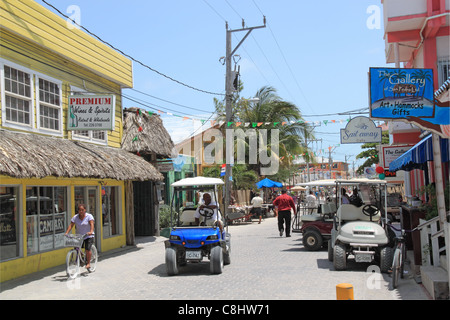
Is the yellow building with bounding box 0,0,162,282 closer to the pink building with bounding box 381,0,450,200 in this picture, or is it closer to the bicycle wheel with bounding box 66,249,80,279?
the bicycle wheel with bounding box 66,249,80,279

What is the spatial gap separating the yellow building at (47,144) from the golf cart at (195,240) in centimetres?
270

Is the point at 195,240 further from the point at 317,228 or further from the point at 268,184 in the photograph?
the point at 268,184

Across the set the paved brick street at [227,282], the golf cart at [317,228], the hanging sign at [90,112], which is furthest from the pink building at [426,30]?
the hanging sign at [90,112]

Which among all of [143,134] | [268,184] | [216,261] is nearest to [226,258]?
[216,261]

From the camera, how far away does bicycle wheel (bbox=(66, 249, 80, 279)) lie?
10633mm

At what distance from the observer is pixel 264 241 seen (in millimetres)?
17172

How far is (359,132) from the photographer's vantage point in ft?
64.9

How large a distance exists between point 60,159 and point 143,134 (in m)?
6.42

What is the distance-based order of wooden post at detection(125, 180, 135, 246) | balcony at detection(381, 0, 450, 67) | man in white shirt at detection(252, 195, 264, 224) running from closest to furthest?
balcony at detection(381, 0, 450, 67), wooden post at detection(125, 180, 135, 246), man in white shirt at detection(252, 195, 264, 224)

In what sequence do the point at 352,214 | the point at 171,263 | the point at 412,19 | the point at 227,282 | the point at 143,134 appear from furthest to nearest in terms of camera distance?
1. the point at 143,134
2. the point at 412,19
3. the point at 352,214
4. the point at 171,263
5. the point at 227,282

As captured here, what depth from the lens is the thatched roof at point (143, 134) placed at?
17.1 metres

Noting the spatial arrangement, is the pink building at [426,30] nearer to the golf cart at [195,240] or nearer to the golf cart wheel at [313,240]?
the golf cart wheel at [313,240]

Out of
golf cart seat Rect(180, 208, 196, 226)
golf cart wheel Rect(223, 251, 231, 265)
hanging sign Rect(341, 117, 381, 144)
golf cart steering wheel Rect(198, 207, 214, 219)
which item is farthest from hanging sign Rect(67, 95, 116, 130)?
hanging sign Rect(341, 117, 381, 144)

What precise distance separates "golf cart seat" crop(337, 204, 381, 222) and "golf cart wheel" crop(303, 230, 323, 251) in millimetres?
2474
